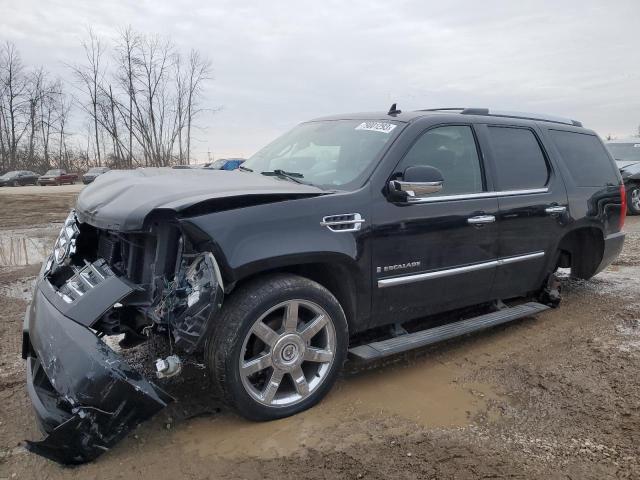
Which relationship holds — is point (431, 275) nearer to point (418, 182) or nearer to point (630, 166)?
point (418, 182)

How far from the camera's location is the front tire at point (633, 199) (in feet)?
41.8

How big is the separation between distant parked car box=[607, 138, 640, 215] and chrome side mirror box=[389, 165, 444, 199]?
1054 centimetres

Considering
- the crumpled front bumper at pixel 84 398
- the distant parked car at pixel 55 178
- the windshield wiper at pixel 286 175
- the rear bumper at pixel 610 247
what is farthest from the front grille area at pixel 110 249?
the distant parked car at pixel 55 178

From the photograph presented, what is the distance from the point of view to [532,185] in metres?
Answer: 4.26

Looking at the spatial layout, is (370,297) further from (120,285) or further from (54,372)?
(54,372)

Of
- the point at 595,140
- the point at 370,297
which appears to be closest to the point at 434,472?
the point at 370,297

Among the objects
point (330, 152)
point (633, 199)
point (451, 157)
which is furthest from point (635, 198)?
point (330, 152)

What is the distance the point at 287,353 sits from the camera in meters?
2.91

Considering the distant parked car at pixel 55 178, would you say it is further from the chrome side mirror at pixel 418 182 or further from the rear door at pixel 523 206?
the chrome side mirror at pixel 418 182

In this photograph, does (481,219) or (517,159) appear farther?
(517,159)

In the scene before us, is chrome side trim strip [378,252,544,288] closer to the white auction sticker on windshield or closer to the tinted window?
the tinted window

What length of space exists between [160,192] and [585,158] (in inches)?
163

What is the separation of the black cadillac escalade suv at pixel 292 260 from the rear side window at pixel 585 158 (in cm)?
30

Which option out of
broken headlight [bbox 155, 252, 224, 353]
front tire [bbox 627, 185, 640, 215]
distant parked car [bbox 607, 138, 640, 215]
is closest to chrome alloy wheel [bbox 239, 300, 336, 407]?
broken headlight [bbox 155, 252, 224, 353]
